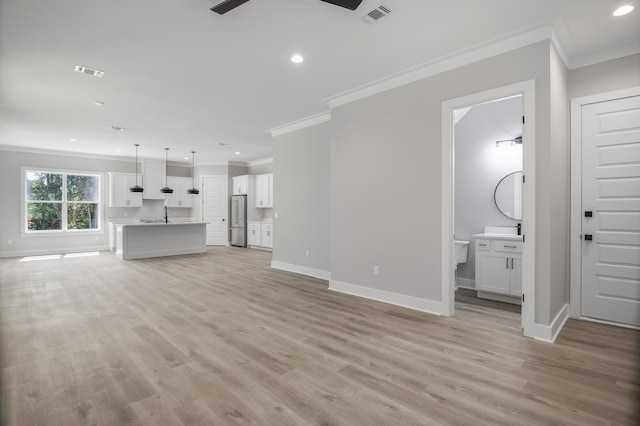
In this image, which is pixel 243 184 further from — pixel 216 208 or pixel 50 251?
pixel 50 251

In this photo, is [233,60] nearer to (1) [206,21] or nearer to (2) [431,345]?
(1) [206,21]

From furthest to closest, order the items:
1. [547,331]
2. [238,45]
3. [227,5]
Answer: [238,45]
[547,331]
[227,5]

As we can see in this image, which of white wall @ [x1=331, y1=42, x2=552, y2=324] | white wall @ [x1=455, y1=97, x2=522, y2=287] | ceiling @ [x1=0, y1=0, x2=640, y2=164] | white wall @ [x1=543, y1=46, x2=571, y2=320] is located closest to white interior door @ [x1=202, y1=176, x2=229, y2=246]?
ceiling @ [x1=0, y1=0, x2=640, y2=164]

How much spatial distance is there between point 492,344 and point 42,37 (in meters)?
5.18

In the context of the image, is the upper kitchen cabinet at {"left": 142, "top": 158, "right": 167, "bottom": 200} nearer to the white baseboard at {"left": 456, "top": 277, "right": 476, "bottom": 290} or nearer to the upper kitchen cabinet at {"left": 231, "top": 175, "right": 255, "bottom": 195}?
the upper kitchen cabinet at {"left": 231, "top": 175, "right": 255, "bottom": 195}

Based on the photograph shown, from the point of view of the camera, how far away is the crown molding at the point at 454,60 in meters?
3.05

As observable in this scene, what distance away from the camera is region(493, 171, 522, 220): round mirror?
4602 mm

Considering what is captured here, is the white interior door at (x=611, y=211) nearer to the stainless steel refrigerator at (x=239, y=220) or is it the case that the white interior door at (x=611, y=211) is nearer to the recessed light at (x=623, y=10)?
the recessed light at (x=623, y=10)

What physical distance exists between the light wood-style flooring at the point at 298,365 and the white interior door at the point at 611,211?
0.30 meters

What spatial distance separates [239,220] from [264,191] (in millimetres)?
1290

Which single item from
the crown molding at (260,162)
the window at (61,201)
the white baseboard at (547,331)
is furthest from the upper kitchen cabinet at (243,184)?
the white baseboard at (547,331)

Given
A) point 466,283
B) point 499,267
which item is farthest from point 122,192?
point 499,267

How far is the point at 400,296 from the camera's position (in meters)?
4.07

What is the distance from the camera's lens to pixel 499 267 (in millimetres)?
4301
